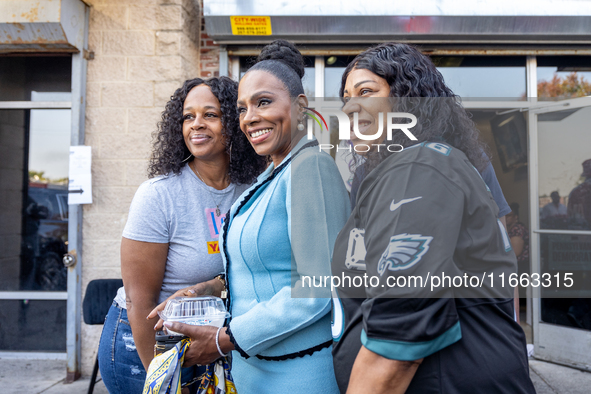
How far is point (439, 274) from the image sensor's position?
93cm

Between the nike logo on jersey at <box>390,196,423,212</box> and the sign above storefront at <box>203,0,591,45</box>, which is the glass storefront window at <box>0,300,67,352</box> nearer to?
the sign above storefront at <box>203,0,591,45</box>

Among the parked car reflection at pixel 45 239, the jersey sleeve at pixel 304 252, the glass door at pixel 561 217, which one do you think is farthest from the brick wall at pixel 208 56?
the glass door at pixel 561 217

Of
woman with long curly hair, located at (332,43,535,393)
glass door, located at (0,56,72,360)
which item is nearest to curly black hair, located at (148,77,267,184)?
woman with long curly hair, located at (332,43,535,393)

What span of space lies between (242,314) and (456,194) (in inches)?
32.8

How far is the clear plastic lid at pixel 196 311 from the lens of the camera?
56.5 inches

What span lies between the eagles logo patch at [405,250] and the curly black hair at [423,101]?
0.33 metres

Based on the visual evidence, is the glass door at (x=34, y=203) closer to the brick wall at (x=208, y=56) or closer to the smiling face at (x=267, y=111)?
the brick wall at (x=208, y=56)

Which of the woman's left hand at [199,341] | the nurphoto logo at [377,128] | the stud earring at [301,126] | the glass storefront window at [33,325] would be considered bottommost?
the glass storefront window at [33,325]

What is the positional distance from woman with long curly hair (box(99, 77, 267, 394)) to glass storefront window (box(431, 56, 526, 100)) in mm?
2994

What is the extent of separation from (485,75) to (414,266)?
13.2ft

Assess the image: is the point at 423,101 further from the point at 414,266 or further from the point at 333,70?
the point at 333,70

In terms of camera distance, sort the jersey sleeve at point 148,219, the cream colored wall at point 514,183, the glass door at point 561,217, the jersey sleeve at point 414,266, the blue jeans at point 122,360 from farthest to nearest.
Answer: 1. the cream colored wall at point 514,183
2. the glass door at point 561,217
3. the blue jeans at point 122,360
4. the jersey sleeve at point 148,219
5. the jersey sleeve at point 414,266

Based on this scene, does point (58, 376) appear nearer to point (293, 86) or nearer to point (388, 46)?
point (293, 86)

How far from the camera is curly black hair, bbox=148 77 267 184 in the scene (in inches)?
78.6
